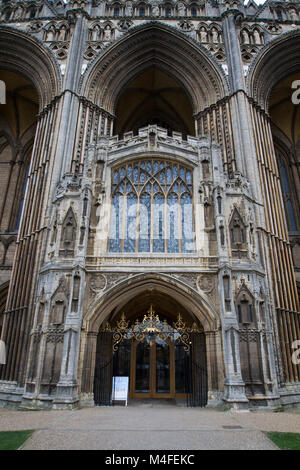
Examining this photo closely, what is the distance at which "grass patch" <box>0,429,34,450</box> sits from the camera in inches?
224

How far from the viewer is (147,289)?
43.1 feet

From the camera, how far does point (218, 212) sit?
13.8 metres

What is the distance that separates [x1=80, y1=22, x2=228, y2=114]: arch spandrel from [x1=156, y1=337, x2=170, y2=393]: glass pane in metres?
15.1

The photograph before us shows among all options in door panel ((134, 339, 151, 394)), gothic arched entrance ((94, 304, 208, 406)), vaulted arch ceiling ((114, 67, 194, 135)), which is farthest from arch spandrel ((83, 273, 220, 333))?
vaulted arch ceiling ((114, 67, 194, 135))

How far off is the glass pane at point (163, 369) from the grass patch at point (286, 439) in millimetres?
8201

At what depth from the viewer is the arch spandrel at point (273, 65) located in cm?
1986

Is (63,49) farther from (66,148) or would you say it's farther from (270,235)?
(270,235)

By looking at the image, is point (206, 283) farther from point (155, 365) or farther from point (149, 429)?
point (149, 429)

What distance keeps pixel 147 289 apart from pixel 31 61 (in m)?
18.4

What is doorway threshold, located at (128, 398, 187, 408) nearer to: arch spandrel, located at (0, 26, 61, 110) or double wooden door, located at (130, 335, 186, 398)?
double wooden door, located at (130, 335, 186, 398)

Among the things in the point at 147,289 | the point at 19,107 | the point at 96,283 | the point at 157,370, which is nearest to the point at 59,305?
the point at 96,283

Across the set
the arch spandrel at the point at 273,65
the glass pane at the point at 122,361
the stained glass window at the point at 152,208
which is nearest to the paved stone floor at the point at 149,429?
the glass pane at the point at 122,361

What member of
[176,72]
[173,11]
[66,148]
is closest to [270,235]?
[66,148]

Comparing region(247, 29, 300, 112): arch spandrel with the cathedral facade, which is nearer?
the cathedral facade
